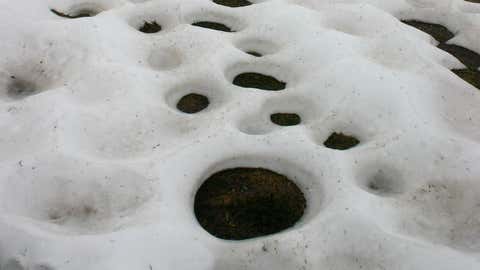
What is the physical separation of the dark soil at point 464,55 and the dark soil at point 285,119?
19.7ft

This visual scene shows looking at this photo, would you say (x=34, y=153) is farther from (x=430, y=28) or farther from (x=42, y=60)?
(x=430, y=28)

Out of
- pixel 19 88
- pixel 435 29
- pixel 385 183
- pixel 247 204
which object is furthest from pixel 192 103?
pixel 435 29

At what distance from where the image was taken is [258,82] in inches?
491

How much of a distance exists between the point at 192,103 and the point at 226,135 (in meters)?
1.89

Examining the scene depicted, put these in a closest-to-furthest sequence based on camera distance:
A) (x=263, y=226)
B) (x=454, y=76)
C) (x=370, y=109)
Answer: (x=263, y=226)
(x=370, y=109)
(x=454, y=76)

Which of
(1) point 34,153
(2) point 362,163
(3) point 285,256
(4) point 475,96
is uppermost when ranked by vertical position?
(4) point 475,96

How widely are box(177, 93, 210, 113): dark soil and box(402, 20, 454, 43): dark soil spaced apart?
8.03m

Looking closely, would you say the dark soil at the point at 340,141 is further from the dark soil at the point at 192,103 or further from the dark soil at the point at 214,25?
the dark soil at the point at 214,25

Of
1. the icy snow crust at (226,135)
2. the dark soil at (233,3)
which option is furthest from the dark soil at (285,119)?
the dark soil at (233,3)

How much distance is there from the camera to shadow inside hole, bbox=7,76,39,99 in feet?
39.1

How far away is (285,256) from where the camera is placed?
27.1 ft

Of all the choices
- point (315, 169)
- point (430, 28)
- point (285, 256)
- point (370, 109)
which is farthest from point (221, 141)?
point (430, 28)

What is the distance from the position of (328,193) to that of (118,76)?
629cm

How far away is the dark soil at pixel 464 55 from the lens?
1354 cm
